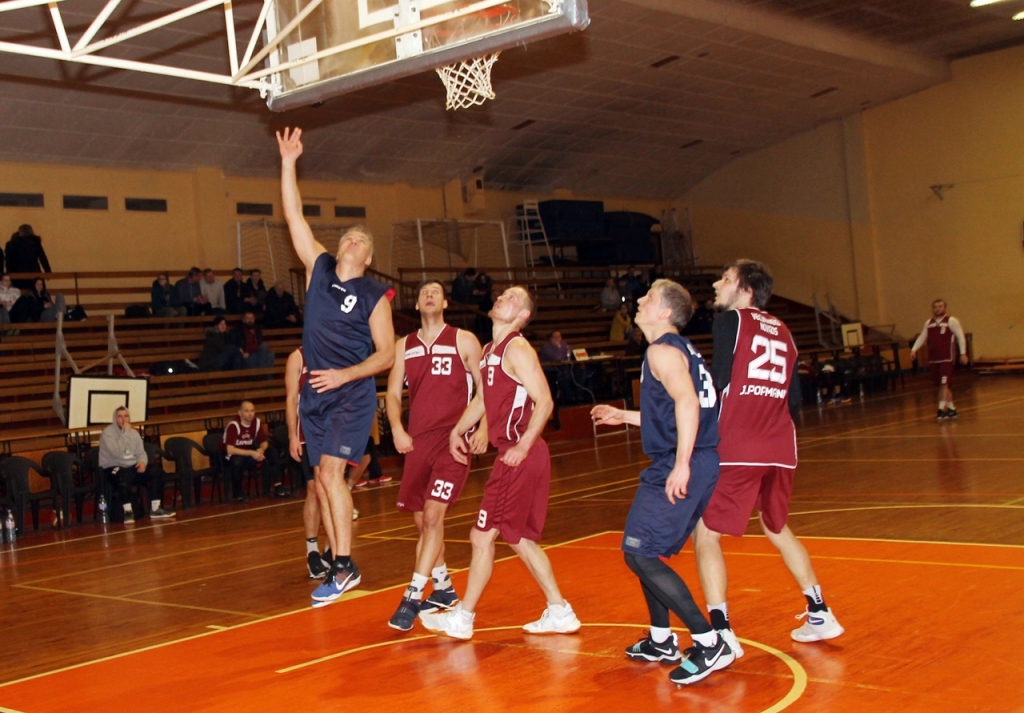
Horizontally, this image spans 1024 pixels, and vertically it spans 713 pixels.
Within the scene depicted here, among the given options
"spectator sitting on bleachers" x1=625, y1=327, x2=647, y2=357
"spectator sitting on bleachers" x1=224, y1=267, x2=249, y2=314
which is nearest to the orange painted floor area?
"spectator sitting on bleachers" x1=224, y1=267, x2=249, y2=314

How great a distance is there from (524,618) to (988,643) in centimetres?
225

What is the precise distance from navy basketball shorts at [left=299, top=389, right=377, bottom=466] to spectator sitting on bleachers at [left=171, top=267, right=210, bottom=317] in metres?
13.2

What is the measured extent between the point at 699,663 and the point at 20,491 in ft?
31.9

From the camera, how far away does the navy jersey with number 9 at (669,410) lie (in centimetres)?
448

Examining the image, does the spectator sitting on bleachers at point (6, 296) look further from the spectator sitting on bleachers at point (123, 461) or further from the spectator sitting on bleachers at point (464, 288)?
the spectator sitting on bleachers at point (464, 288)

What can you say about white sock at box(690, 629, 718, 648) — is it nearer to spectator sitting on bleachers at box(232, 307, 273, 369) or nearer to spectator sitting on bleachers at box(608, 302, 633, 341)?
spectator sitting on bleachers at box(232, 307, 273, 369)

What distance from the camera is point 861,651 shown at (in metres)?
4.55

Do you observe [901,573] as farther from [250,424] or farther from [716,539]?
[250,424]

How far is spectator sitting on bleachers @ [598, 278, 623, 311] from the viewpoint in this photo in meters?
24.6

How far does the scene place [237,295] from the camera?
18.7m

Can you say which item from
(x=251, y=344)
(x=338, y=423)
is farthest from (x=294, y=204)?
(x=251, y=344)

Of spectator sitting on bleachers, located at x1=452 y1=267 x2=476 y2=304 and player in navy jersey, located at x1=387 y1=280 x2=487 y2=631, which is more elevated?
spectator sitting on bleachers, located at x1=452 y1=267 x2=476 y2=304

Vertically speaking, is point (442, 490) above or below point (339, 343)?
below

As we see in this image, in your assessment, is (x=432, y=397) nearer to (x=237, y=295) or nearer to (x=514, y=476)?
(x=514, y=476)
